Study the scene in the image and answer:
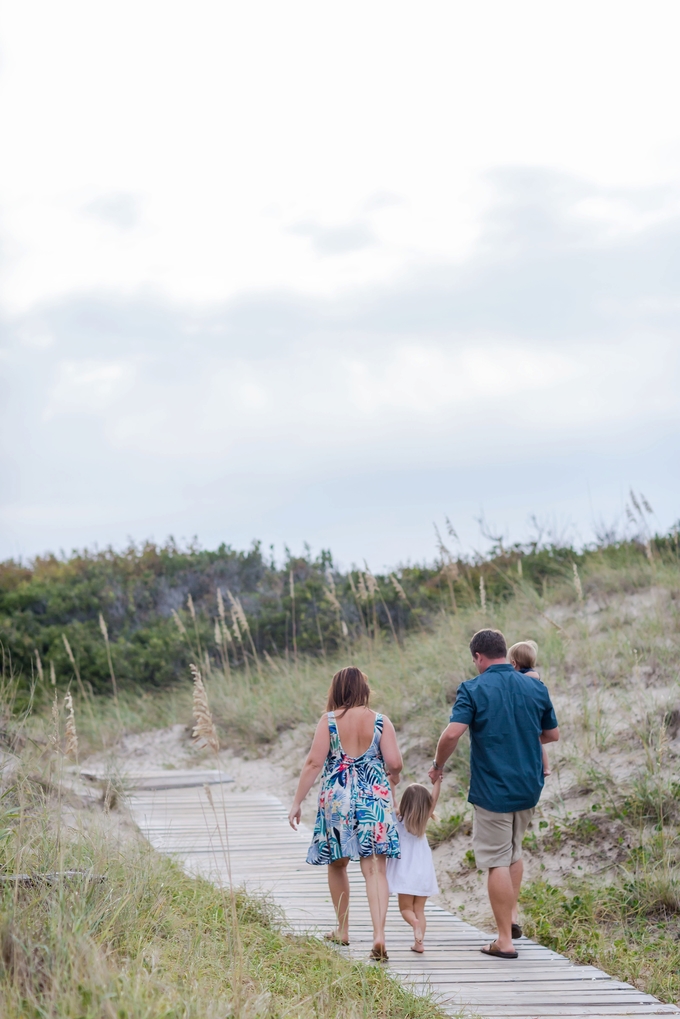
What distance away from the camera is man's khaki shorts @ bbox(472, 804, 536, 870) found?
5.57m

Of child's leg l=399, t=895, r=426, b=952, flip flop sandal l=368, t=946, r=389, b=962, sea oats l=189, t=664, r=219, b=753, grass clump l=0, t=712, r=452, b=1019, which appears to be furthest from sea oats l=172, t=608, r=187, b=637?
sea oats l=189, t=664, r=219, b=753

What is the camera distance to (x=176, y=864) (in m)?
6.65


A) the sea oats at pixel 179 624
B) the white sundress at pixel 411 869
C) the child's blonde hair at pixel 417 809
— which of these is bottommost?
the white sundress at pixel 411 869

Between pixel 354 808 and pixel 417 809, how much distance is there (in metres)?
0.40

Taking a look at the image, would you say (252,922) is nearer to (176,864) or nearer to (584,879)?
(176,864)

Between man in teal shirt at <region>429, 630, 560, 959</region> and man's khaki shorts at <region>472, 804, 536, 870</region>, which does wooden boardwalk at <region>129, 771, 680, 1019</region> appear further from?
man's khaki shorts at <region>472, 804, 536, 870</region>

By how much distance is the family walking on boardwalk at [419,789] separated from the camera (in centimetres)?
554

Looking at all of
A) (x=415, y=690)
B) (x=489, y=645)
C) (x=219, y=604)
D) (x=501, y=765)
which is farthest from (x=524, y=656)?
(x=219, y=604)

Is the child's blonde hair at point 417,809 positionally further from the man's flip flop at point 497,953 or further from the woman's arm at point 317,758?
the man's flip flop at point 497,953

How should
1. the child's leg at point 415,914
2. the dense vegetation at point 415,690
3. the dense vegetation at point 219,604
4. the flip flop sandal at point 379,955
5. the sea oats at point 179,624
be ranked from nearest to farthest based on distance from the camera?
the dense vegetation at point 415,690, the flip flop sandal at point 379,955, the child's leg at point 415,914, the sea oats at point 179,624, the dense vegetation at point 219,604

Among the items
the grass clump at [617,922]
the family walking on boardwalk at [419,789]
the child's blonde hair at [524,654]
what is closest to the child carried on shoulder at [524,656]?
the child's blonde hair at [524,654]

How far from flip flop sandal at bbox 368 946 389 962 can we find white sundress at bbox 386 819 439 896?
48 cm

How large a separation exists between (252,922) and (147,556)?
13.4 meters

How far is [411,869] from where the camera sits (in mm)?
5699
